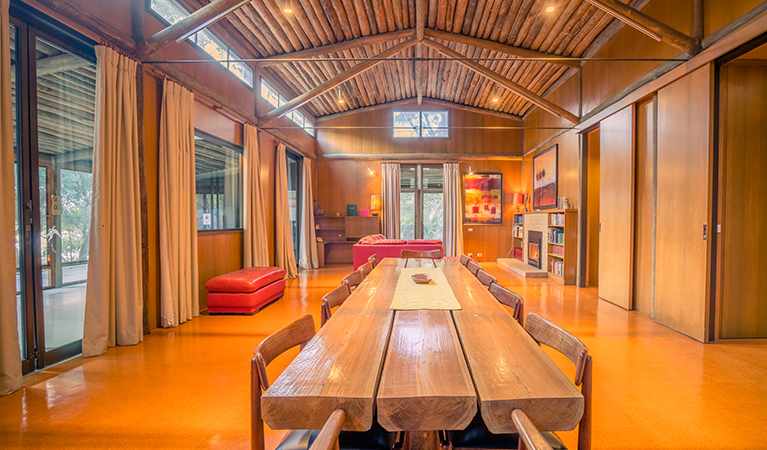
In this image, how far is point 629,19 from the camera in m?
3.68

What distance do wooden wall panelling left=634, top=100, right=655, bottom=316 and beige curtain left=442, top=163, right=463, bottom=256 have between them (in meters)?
5.07

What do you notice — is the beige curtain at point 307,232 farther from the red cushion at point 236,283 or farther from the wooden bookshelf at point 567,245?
the wooden bookshelf at point 567,245

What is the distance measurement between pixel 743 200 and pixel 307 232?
770 centimetres

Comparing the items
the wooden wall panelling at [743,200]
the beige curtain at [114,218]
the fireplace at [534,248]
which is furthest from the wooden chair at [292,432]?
the fireplace at [534,248]

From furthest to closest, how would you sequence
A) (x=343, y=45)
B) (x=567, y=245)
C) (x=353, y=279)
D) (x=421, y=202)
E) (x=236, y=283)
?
(x=421, y=202) < (x=567, y=245) < (x=343, y=45) < (x=236, y=283) < (x=353, y=279)

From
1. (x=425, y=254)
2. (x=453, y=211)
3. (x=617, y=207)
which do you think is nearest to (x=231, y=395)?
(x=425, y=254)

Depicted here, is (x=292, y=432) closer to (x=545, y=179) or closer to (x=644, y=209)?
(x=644, y=209)

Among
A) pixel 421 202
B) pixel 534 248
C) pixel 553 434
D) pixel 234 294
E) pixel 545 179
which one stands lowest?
pixel 234 294

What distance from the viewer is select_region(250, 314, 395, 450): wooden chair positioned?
110cm

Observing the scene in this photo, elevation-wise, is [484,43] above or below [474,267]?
above

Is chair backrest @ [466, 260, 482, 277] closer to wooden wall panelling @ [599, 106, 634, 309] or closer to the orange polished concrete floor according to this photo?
the orange polished concrete floor

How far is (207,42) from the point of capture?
475 centimetres

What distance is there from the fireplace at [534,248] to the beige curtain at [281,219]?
5.40 meters

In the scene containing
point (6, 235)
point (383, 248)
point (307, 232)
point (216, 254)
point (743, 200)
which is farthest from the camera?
point (307, 232)
